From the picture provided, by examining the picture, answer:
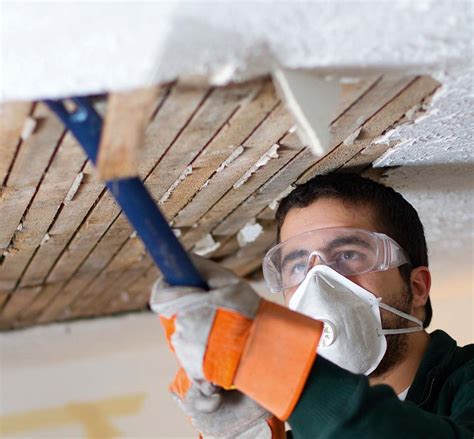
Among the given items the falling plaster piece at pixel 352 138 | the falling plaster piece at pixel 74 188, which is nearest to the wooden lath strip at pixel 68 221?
the falling plaster piece at pixel 74 188

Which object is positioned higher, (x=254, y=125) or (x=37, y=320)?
(x=254, y=125)

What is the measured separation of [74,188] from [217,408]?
675 millimetres

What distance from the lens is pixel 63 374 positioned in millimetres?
3992

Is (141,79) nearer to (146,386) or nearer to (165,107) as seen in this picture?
(165,107)

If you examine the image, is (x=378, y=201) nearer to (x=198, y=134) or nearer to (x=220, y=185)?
(x=220, y=185)

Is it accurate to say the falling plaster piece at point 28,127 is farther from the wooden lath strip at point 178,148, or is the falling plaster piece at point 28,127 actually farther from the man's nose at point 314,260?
the man's nose at point 314,260

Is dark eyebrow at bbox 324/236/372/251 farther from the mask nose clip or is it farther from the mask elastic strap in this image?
the mask elastic strap

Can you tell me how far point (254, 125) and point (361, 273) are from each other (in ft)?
2.22

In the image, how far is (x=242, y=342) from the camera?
1455mm

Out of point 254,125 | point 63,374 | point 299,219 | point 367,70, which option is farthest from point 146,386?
point 367,70

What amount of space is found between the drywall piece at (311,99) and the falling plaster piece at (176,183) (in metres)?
0.49

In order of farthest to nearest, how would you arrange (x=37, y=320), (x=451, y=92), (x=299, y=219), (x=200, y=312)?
(x=37, y=320)
(x=299, y=219)
(x=451, y=92)
(x=200, y=312)

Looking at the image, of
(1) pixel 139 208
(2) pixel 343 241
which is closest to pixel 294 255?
(2) pixel 343 241

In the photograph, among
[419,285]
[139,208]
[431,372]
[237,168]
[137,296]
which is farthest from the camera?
[137,296]
